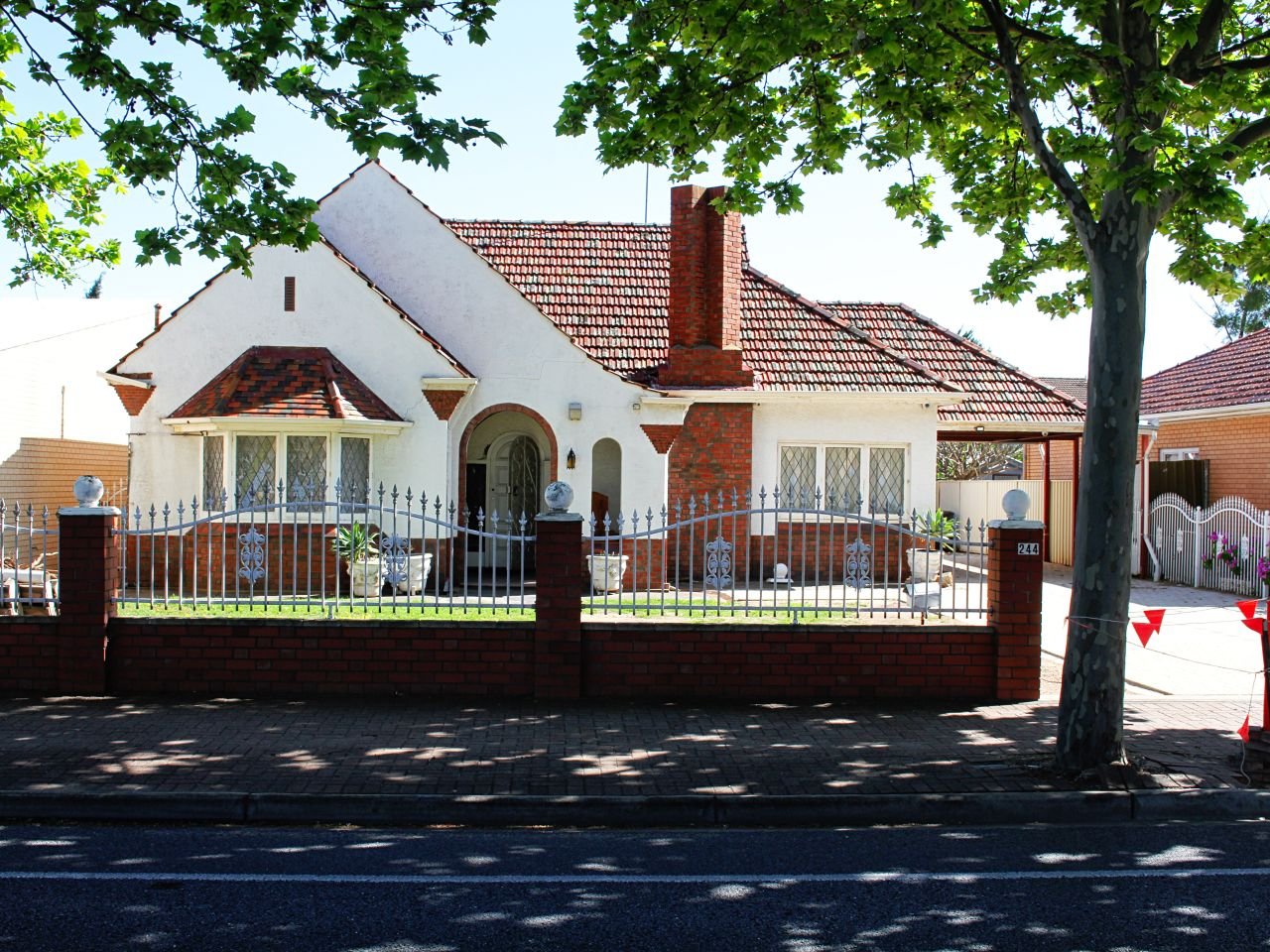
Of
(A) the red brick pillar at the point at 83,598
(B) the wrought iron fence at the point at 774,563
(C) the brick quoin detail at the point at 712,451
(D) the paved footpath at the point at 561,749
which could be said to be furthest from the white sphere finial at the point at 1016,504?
(C) the brick quoin detail at the point at 712,451

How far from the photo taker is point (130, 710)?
9438mm

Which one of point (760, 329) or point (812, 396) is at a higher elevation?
point (760, 329)

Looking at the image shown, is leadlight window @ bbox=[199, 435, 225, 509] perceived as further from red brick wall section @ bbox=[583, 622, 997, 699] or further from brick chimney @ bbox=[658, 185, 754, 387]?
red brick wall section @ bbox=[583, 622, 997, 699]

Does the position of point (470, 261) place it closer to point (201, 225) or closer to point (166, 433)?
point (166, 433)

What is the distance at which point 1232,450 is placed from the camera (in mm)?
22516

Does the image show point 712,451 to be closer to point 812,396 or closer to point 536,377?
point 812,396

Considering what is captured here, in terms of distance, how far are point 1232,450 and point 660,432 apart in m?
11.9

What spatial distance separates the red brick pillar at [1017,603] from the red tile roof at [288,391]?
31.7 feet

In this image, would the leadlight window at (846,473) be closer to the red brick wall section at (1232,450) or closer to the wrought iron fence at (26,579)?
the red brick wall section at (1232,450)

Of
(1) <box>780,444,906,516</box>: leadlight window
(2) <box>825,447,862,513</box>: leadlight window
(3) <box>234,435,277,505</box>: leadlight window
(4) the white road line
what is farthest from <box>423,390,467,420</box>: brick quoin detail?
(4) the white road line

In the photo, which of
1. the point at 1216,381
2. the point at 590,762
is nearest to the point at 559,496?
the point at 590,762

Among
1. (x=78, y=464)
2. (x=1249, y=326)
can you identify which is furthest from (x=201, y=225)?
(x=1249, y=326)

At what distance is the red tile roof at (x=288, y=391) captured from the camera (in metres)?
16.4

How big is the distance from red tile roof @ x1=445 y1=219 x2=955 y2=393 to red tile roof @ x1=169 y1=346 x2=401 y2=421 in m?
3.47
